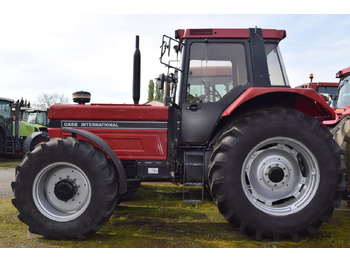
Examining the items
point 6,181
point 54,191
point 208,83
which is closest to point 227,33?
point 208,83

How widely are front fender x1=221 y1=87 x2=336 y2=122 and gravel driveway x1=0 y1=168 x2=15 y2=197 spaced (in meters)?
4.80

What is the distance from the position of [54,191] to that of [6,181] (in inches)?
196

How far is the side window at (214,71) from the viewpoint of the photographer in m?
3.69

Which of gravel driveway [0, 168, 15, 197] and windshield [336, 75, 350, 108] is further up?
windshield [336, 75, 350, 108]

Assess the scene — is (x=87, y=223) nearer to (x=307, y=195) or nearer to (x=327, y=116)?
(x=307, y=195)

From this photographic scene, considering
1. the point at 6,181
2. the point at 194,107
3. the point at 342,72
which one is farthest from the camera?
the point at 6,181

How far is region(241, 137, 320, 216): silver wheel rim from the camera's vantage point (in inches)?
Answer: 129

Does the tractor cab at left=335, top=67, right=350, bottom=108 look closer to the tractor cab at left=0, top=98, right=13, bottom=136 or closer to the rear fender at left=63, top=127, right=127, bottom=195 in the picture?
the rear fender at left=63, top=127, right=127, bottom=195

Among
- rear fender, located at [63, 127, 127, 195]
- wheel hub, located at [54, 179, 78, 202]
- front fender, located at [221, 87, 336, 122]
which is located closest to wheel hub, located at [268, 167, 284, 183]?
front fender, located at [221, 87, 336, 122]

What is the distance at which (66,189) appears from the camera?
333 centimetres

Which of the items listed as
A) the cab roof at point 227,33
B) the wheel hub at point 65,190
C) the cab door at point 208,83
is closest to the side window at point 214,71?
the cab door at point 208,83

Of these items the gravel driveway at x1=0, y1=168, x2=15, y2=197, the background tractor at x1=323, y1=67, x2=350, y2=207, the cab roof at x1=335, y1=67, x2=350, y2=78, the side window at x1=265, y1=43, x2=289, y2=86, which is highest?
the cab roof at x1=335, y1=67, x2=350, y2=78

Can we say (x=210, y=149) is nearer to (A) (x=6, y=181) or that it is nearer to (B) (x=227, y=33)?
(B) (x=227, y=33)

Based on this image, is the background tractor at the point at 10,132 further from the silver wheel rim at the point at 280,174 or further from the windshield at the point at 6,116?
the silver wheel rim at the point at 280,174
